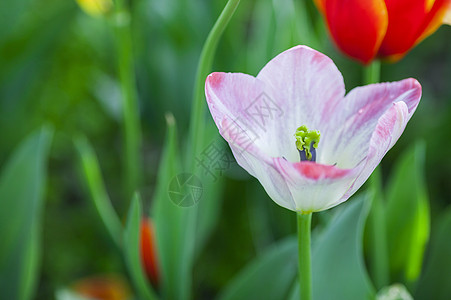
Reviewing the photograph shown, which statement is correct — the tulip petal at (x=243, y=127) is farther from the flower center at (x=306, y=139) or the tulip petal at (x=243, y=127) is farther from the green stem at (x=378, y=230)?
the green stem at (x=378, y=230)

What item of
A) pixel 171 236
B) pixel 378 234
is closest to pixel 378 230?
pixel 378 234

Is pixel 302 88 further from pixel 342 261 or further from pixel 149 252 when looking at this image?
pixel 149 252

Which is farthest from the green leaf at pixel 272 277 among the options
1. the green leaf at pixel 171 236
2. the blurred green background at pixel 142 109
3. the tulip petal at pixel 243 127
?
the tulip petal at pixel 243 127

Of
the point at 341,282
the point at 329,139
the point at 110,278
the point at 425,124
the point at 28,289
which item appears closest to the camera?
the point at 329,139

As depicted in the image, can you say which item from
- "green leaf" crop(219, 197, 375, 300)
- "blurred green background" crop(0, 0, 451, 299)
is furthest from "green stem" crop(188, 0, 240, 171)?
"blurred green background" crop(0, 0, 451, 299)

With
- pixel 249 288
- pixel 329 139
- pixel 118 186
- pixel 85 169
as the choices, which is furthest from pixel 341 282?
pixel 118 186

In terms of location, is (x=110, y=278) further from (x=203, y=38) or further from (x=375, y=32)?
(x=375, y=32)
